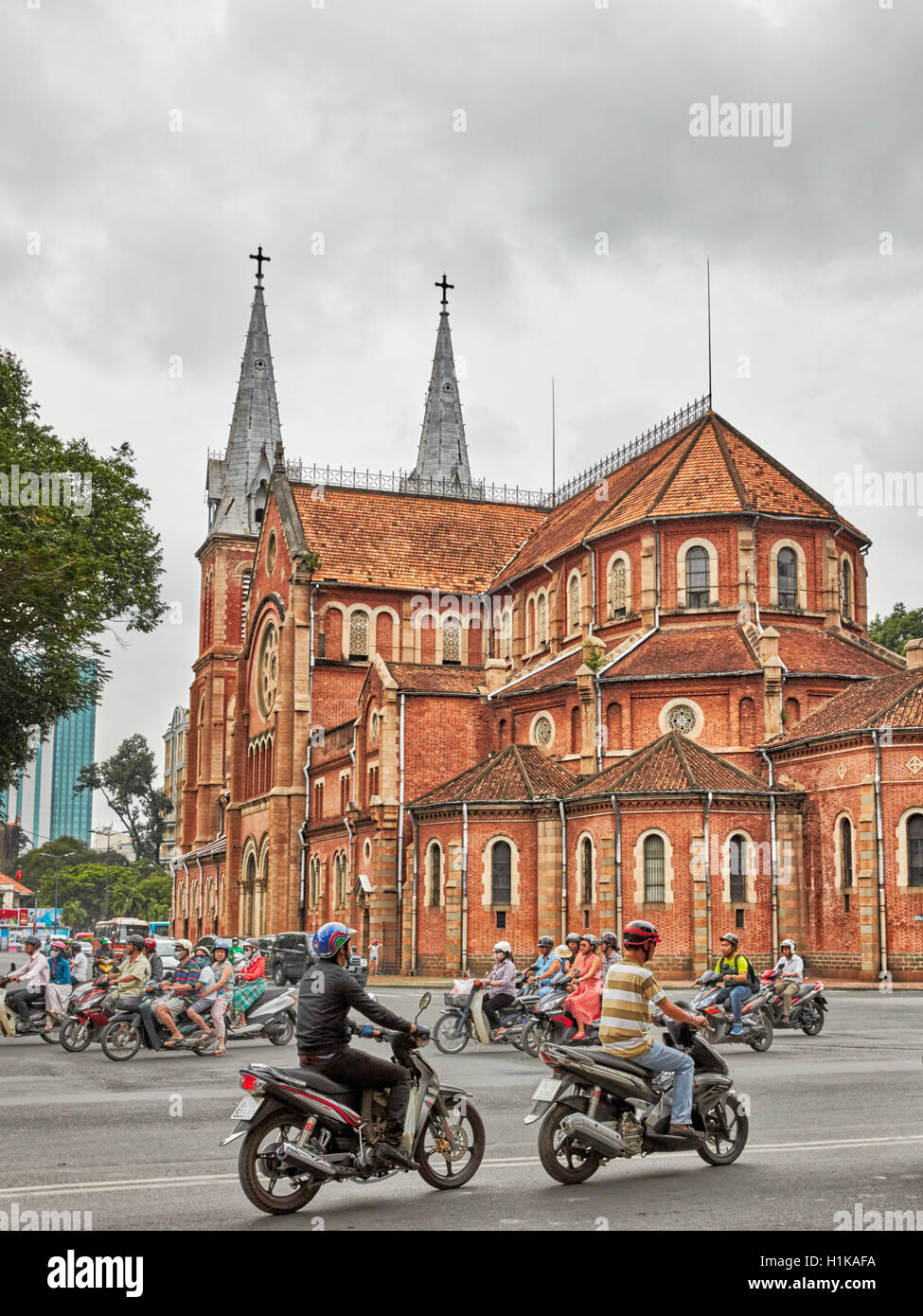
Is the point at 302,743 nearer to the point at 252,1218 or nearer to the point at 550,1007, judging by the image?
the point at 550,1007

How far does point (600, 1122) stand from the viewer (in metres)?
9.55

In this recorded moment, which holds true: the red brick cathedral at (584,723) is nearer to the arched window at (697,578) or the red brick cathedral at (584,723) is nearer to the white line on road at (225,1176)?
the arched window at (697,578)

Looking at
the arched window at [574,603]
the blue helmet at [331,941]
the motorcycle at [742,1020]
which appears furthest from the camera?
the arched window at [574,603]

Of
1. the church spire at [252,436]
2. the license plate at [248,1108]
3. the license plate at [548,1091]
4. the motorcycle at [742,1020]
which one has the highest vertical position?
the church spire at [252,436]

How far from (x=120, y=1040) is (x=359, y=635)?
4269 cm

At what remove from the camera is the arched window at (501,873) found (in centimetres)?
4378

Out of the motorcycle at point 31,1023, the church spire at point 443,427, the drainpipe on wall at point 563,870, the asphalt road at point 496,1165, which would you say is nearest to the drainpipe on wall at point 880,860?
the drainpipe on wall at point 563,870

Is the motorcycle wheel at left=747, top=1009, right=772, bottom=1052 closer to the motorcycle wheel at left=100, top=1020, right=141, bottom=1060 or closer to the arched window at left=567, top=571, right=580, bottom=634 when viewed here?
the motorcycle wheel at left=100, top=1020, right=141, bottom=1060

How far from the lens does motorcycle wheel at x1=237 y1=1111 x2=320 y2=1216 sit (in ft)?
28.0

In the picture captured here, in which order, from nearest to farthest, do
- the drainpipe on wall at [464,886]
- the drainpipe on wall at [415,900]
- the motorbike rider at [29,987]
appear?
the motorbike rider at [29,987] → the drainpipe on wall at [464,886] → the drainpipe on wall at [415,900]

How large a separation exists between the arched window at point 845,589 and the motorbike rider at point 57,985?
106 feet

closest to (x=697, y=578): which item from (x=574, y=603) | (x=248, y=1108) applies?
(x=574, y=603)

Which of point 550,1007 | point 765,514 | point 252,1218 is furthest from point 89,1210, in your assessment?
point 765,514
